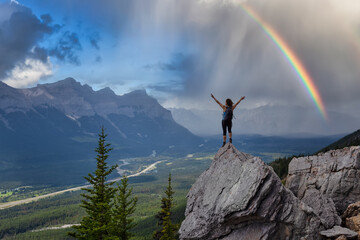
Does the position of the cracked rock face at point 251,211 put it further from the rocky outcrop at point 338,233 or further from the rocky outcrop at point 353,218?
the rocky outcrop at point 353,218

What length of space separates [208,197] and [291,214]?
640 cm

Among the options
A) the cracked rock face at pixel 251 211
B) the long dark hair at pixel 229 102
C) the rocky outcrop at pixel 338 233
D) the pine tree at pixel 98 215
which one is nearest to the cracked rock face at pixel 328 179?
the rocky outcrop at pixel 338 233

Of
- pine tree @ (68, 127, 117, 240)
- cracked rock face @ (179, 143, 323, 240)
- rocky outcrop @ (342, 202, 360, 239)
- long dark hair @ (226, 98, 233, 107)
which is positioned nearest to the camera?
cracked rock face @ (179, 143, 323, 240)

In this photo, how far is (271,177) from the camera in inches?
685

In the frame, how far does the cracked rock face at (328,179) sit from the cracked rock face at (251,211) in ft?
12.6

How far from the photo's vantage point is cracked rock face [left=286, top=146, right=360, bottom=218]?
22.7 metres

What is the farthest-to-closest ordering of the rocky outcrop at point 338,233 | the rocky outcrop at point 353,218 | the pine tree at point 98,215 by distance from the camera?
the pine tree at point 98,215, the rocky outcrop at point 353,218, the rocky outcrop at point 338,233

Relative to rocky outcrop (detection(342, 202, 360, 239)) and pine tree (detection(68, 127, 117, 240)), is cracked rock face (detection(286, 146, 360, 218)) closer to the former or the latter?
rocky outcrop (detection(342, 202, 360, 239))

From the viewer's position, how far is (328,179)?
2573cm

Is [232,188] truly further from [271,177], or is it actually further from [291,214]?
[291,214]

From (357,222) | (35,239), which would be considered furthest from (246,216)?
(35,239)

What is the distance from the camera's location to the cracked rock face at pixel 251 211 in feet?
54.7

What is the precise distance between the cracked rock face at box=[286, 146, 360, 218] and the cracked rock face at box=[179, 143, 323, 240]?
383 cm

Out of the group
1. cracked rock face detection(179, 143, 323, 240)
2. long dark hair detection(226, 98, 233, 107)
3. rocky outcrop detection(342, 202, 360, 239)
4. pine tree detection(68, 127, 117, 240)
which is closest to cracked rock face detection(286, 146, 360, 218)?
rocky outcrop detection(342, 202, 360, 239)
